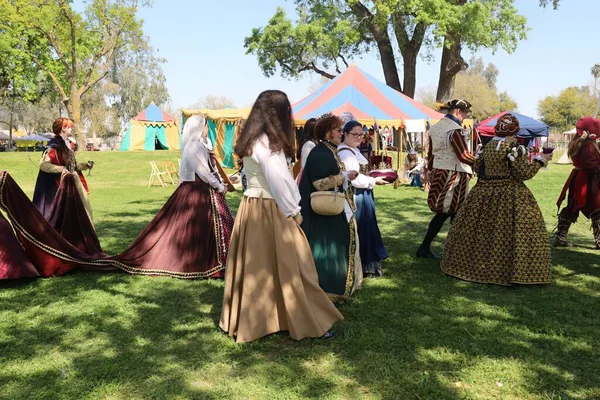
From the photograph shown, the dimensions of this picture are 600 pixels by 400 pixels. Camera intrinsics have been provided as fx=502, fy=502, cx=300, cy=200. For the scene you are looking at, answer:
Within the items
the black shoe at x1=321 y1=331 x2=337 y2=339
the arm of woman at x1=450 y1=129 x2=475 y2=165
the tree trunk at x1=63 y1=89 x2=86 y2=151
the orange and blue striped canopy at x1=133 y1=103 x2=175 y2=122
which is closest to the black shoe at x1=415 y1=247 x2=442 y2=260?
the arm of woman at x1=450 y1=129 x2=475 y2=165

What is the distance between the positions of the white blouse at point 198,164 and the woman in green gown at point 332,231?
4.53 ft

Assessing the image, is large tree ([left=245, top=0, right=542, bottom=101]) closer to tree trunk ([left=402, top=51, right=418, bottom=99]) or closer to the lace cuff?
tree trunk ([left=402, top=51, right=418, bottom=99])

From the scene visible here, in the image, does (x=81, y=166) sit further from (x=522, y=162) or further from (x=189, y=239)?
(x=522, y=162)

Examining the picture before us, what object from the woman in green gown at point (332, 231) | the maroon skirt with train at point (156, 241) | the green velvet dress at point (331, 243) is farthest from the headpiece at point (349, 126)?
the maroon skirt with train at point (156, 241)

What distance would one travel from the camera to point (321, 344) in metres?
3.63

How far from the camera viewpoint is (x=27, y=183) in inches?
669

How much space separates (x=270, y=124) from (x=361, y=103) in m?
12.6

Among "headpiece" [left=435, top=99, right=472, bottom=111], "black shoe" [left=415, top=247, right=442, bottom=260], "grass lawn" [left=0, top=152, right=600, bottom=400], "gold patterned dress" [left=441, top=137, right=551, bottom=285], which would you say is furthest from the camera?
"black shoe" [left=415, top=247, right=442, bottom=260]

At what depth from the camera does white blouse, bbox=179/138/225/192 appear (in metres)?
5.22

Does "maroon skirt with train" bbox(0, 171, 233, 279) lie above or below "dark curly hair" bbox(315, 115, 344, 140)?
below

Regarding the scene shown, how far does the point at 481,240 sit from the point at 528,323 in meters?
1.17

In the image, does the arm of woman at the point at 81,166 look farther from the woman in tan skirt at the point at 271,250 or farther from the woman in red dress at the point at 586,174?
the woman in red dress at the point at 586,174

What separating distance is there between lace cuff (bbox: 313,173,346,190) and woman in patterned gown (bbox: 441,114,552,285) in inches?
73.8

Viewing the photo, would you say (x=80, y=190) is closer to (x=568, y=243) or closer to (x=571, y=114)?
(x=568, y=243)
